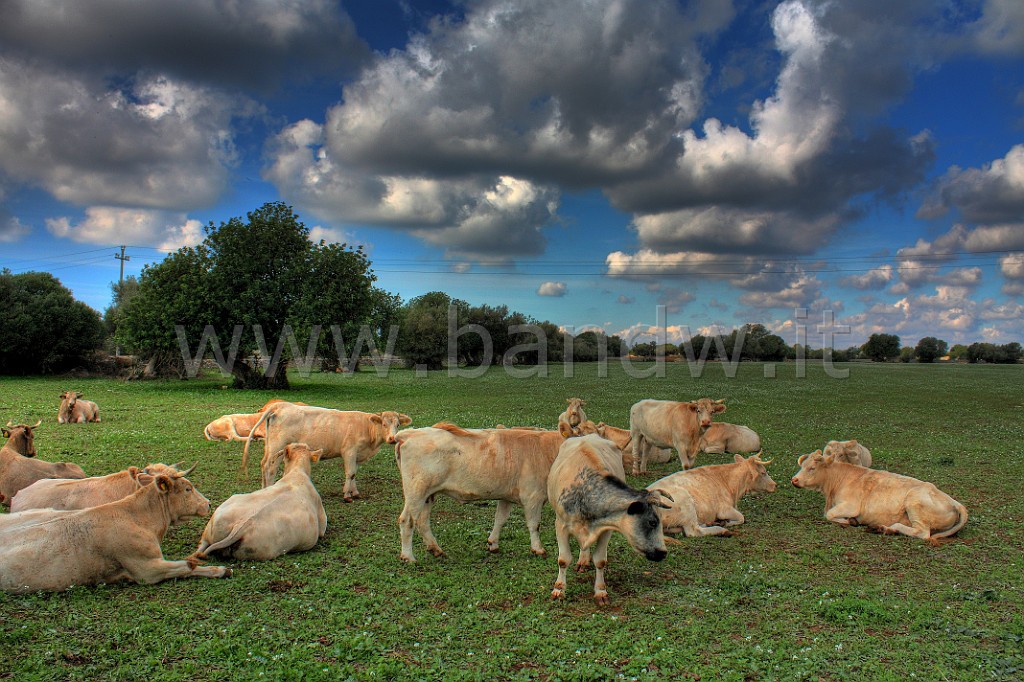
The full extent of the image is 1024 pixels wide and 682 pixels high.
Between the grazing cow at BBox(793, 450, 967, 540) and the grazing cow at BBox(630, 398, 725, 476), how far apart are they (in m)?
3.25

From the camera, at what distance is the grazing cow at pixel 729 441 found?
58.7ft

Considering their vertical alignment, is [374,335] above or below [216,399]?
above

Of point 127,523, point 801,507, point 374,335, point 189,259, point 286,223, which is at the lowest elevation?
point 801,507

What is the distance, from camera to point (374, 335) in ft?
129

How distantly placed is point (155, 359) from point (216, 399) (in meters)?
21.0

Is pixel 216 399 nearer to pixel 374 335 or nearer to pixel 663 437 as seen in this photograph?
pixel 374 335

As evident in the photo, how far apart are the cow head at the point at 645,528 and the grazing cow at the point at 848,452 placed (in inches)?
258

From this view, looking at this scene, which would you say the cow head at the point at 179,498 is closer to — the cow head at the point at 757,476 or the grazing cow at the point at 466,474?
the grazing cow at the point at 466,474

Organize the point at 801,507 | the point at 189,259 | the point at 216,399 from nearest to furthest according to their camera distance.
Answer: the point at 801,507
the point at 216,399
the point at 189,259

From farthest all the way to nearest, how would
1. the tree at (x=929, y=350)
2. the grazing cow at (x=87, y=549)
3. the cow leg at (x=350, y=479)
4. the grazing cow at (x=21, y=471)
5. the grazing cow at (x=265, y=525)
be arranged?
1. the tree at (x=929, y=350)
2. the cow leg at (x=350, y=479)
3. the grazing cow at (x=21, y=471)
4. the grazing cow at (x=265, y=525)
5. the grazing cow at (x=87, y=549)

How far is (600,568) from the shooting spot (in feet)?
22.9

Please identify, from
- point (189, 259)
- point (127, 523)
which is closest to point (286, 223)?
point (189, 259)

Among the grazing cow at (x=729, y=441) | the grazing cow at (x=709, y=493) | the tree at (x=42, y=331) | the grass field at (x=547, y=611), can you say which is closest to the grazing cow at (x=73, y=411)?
the grass field at (x=547, y=611)

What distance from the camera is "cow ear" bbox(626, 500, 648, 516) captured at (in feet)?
21.6
